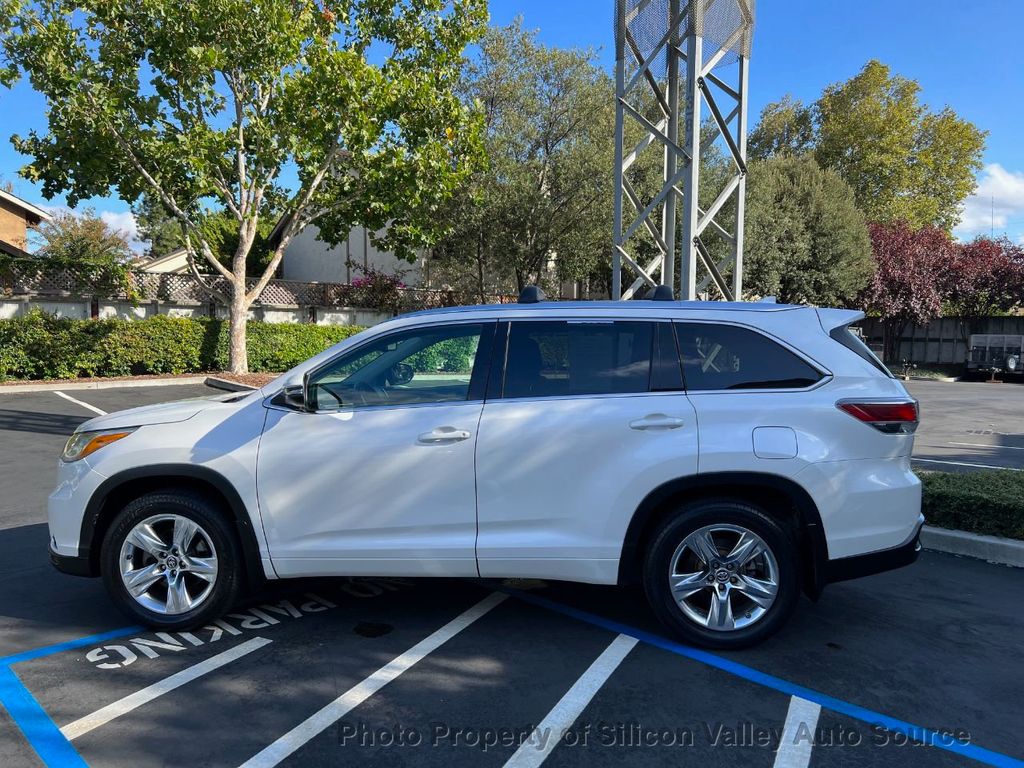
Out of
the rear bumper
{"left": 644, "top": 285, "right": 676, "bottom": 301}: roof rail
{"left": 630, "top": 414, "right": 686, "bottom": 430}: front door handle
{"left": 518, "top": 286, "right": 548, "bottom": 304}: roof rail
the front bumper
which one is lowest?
the front bumper

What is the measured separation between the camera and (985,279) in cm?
3419

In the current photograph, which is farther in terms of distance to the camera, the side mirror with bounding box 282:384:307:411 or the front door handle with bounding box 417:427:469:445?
the side mirror with bounding box 282:384:307:411

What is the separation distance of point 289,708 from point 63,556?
1.68 metres

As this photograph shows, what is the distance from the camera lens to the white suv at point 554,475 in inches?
145

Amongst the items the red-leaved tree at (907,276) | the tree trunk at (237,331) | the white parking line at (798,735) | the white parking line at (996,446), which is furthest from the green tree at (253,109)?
→ the red-leaved tree at (907,276)

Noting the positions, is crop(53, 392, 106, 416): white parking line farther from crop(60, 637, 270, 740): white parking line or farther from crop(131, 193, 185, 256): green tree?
crop(131, 193, 185, 256): green tree

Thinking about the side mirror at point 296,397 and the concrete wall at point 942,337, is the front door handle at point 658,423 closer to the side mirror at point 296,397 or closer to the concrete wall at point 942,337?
the side mirror at point 296,397

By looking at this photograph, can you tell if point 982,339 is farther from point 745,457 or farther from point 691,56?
point 745,457

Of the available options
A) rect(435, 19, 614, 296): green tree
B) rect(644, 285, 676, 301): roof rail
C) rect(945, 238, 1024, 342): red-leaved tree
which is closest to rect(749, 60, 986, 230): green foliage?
rect(945, 238, 1024, 342): red-leaved tree

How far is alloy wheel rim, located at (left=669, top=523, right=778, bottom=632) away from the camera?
12.3 feet

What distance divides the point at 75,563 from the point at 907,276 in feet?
116

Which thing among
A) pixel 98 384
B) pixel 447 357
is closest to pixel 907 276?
pixel 98 384

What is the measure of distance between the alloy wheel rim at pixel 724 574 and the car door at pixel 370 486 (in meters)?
1.11

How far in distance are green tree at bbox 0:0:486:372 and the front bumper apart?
13.0 metres
